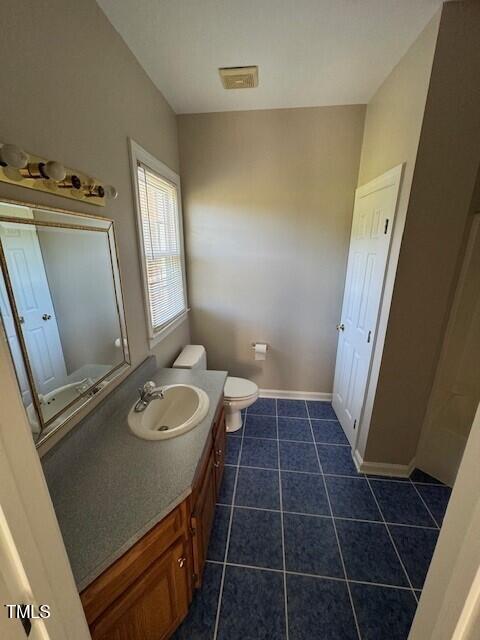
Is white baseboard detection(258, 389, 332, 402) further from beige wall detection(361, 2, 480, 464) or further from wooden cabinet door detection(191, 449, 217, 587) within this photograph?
wooden cabinet door detection(191, 449, 217, 587)

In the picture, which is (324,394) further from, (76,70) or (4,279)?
(76,70)

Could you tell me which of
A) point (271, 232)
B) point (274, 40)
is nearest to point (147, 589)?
point (271, 232)

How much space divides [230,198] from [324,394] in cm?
219

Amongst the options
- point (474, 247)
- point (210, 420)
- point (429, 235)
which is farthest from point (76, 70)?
point (474, 247)

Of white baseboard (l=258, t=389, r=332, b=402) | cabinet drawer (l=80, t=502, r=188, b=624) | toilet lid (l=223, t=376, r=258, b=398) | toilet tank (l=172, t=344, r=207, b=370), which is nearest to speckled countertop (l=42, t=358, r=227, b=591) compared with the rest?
cabinet drawer (l=80, t=502, r=188, b=624)

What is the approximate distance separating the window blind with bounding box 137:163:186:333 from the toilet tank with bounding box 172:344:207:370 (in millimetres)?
340

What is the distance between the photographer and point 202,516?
4.04ft

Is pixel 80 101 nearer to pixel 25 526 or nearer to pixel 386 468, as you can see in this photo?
pixel 25 526

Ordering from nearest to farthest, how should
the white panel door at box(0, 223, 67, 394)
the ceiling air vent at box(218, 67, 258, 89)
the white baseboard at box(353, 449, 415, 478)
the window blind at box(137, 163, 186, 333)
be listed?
the white panel door at box(0, 223, 67, 394) < the ceiling air vent at box(218, 67, 258, 89) < the window blind at box(137, 163, 186, 333) < the white baseboard at box(353, 449, 415, 478)

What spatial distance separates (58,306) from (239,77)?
1.84 m

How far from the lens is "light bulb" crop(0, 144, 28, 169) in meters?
0.74

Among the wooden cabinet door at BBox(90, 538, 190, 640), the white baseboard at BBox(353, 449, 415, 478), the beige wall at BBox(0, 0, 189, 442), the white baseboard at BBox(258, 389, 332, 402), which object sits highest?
the beige wall at BBox(0, 0, 189, 442)

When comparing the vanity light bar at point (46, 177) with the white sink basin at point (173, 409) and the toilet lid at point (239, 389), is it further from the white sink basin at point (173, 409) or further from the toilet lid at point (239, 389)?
the toilet lid at point (239, 389)

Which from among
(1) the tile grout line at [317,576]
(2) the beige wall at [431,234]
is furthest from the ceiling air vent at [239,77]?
(1) the tile grout line at [317,576]
